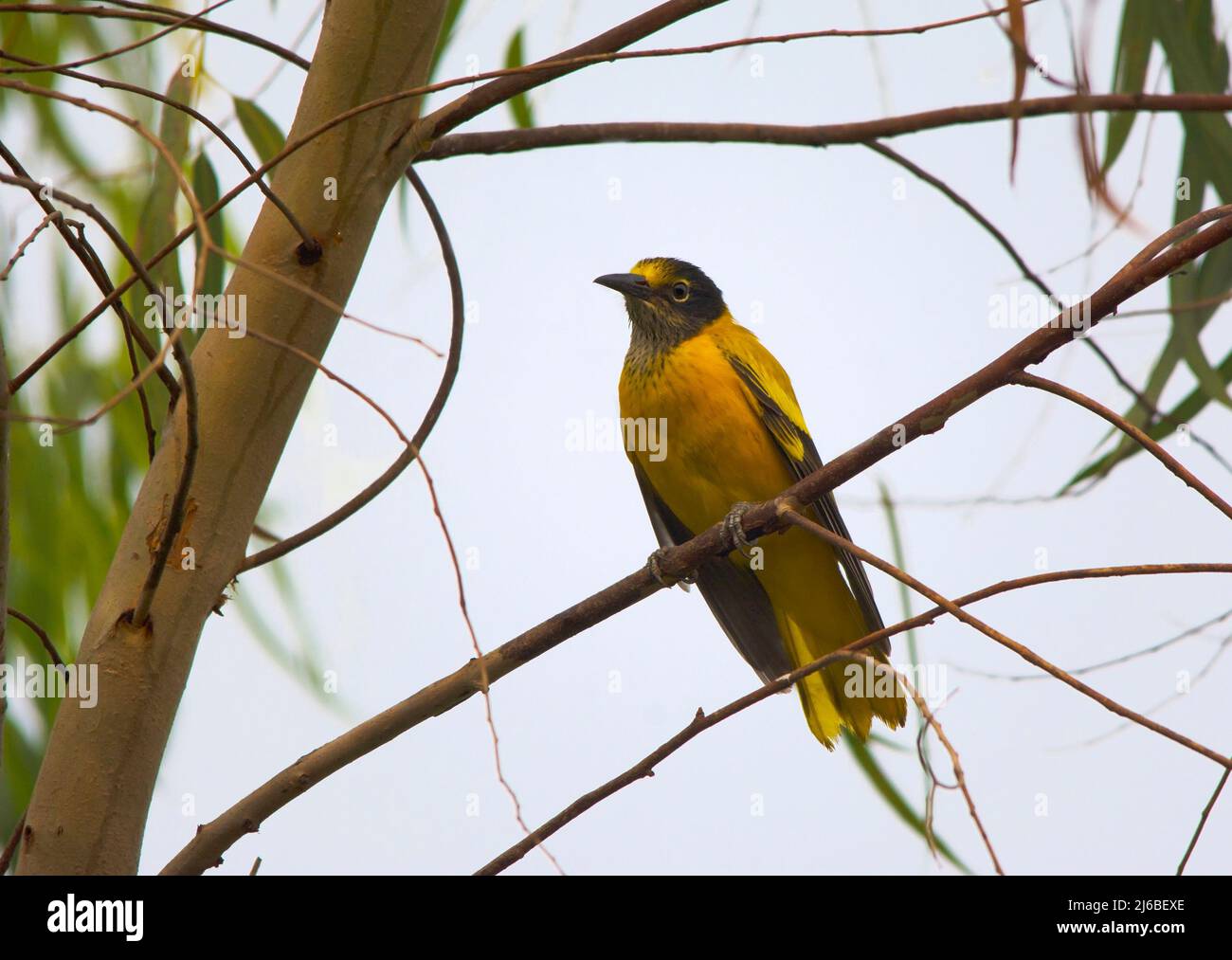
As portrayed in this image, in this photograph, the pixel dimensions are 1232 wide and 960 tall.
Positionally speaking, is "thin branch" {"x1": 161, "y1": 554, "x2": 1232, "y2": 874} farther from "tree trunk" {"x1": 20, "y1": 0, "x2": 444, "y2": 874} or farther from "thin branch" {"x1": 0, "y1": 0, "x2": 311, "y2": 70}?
"thin branch" {"x1": 0, "y1": 0, "x2": 311, "y2": 70}

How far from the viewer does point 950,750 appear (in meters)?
1.42

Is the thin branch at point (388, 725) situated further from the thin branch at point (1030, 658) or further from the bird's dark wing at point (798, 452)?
the bird's dark wing at point (798, 452)

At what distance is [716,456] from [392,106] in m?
2.05

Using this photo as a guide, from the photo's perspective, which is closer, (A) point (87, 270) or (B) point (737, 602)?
(A) point (87, 270)

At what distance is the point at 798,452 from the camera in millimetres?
4047

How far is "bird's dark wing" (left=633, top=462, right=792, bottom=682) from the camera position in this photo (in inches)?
161

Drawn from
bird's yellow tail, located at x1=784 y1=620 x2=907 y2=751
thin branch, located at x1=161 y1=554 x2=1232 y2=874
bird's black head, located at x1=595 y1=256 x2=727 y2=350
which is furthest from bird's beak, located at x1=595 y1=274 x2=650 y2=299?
thin branch, located at x1=161 y1=554 x2=1232 y2=874

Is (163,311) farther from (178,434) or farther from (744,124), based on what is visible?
(744,124)

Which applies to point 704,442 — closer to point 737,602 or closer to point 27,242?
point 737,602

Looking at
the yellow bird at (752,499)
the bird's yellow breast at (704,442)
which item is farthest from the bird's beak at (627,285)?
the bird's yellow breast at (704,442)

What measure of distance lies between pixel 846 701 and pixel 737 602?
0.47 m

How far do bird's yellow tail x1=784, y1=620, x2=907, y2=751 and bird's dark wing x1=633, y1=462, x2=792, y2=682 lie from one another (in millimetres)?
124

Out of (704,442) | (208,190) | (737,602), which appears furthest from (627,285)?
(208,190)
